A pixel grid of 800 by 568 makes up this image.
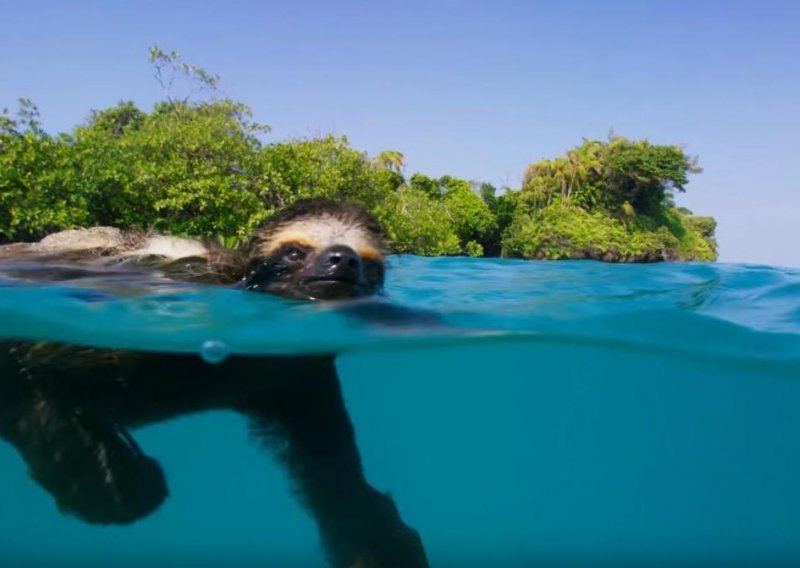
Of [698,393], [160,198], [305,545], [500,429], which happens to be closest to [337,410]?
[698,393]

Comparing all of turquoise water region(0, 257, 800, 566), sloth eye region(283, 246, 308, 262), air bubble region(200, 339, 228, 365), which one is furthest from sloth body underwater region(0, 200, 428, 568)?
turquoise water region(0, 257, 800, 566)

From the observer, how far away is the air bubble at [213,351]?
6.35 m

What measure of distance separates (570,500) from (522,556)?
308 cm

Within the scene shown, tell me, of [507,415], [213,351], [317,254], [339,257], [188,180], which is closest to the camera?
[339,257]

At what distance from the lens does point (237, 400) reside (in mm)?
5617

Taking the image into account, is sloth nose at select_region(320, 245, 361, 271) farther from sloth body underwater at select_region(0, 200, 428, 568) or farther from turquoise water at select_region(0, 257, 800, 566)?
turquoise water at select_region(0, 257, 800, 566)

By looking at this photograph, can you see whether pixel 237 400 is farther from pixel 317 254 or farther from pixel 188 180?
pixel 188 180

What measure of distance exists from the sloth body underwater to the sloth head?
0.4 inches

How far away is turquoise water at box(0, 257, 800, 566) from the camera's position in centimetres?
631

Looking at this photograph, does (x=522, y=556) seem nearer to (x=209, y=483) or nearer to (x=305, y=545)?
(x=305, y=545)

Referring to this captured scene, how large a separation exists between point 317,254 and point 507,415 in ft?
34.9

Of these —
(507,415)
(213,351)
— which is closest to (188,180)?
(507,415)

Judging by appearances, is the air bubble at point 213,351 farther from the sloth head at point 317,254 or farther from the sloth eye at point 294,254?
the sloth eye at point 294,254

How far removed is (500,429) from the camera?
1656 cm
